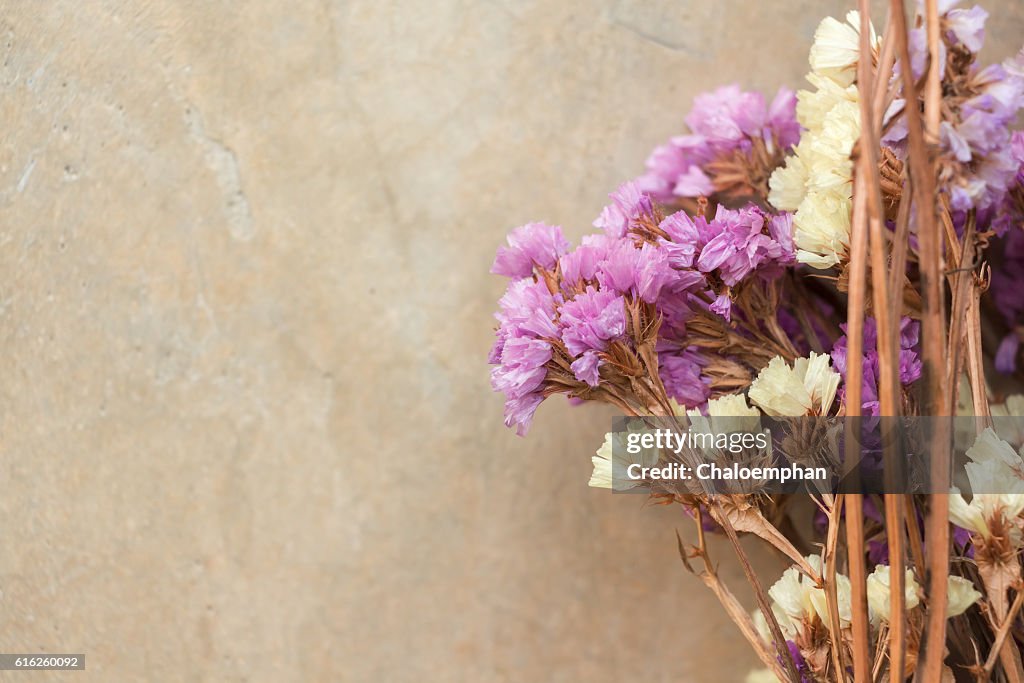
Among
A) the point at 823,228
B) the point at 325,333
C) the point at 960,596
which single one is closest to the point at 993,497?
the point at 960,596

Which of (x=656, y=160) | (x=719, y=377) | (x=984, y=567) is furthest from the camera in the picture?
(x=656, y=160)

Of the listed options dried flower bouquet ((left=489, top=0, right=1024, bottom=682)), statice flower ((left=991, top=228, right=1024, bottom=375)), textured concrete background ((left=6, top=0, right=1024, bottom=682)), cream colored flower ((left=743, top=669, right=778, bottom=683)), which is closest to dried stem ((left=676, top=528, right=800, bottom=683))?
dried flower bouquet ((left=489, top=0, right=1024, bottom=682))

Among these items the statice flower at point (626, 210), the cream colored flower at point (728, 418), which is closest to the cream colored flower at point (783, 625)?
the cream colored flower at point (728, 418)

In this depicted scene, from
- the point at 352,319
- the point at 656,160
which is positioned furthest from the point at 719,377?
the point at 352,319

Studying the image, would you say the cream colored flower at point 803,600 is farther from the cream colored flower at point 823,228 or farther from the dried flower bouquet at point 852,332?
the cream colored flower at point 823,228

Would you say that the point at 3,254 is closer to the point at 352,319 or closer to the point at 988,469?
the point at 352,319

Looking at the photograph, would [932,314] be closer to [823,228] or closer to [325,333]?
[823,228]

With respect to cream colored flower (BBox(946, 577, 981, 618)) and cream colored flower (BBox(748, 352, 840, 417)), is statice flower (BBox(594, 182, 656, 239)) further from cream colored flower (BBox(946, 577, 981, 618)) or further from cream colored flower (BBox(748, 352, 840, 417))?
cream colored flower (BBox(946, 577, 981, 618))
